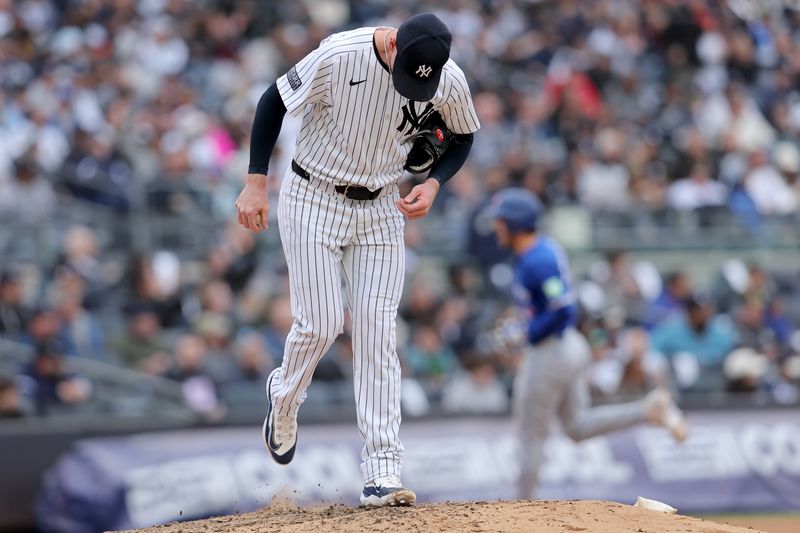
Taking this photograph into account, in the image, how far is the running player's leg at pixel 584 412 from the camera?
29.9 feet

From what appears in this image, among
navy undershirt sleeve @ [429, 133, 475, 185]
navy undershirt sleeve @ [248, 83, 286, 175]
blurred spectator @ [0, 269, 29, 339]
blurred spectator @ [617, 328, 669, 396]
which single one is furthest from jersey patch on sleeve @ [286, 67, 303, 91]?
blurred spectator @ [617, 328, 669, 396]

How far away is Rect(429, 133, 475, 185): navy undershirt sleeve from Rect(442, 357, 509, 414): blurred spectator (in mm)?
6161

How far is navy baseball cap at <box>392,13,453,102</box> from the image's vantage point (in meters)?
5.25

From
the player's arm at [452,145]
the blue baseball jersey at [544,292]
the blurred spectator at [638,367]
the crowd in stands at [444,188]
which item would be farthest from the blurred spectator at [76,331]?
the player's arm at [452,145]

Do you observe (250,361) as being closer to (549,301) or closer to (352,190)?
(549,301)

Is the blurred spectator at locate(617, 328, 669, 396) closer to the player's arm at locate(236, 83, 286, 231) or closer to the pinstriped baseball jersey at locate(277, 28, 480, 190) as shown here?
the pinstriped baseball jersey at locate(277, 28, 480, 190)

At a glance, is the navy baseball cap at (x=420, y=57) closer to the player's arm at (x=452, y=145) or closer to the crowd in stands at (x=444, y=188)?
the player's arm at (x=452, y=145)

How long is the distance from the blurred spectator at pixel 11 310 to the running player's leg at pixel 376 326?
19.7 feet

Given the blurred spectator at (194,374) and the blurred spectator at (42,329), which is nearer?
the blurred spectator at (42,329)

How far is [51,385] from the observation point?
10.8 meters

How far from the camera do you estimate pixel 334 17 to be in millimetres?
16375

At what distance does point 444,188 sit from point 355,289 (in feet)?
26.1

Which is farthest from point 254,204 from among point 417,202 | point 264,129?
point 417,202

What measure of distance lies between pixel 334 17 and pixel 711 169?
5.21 meters
